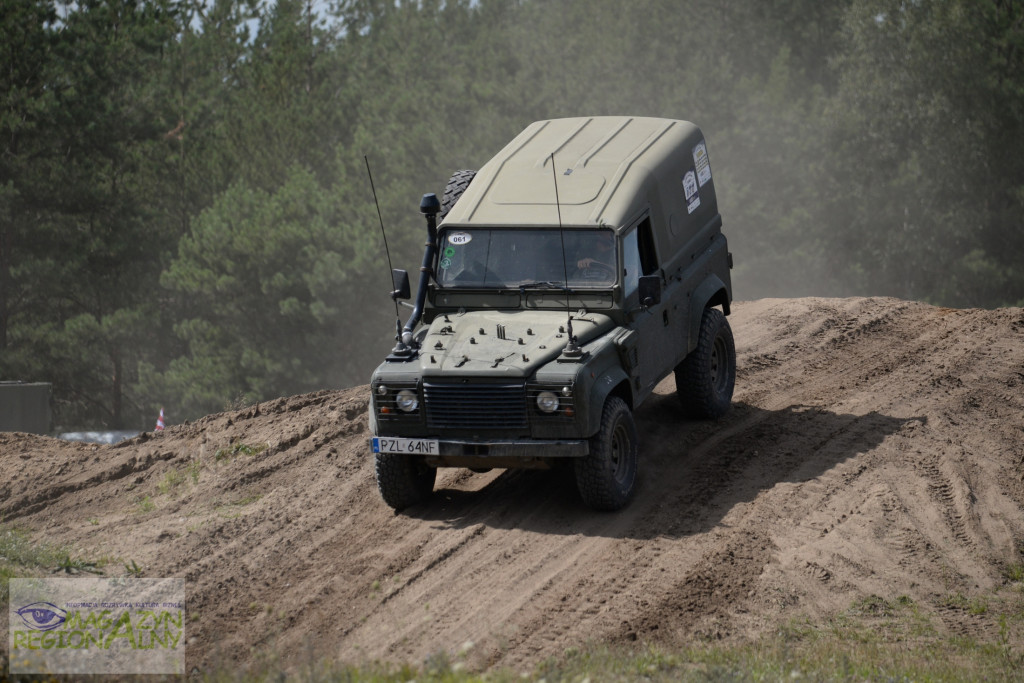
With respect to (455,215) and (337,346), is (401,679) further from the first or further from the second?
(337,346)

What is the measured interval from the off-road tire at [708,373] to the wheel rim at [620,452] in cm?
189

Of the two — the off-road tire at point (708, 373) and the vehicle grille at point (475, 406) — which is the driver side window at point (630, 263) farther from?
the vehicle grille at point (475, 406)

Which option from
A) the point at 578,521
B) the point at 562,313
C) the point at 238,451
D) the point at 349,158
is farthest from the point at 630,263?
the point at 349,158

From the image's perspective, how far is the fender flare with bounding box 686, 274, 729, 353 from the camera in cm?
1104

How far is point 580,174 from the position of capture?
34.8 ft

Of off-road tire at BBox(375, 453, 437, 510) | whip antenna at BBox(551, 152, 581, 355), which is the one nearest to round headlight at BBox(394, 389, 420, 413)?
off-road tire at BBox(375, 453, 437, 510)

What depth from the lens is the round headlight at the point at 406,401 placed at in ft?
29.6

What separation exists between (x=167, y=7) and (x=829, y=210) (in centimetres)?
2227

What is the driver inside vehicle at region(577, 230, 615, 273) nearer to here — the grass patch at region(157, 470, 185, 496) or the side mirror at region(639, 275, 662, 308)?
the side mirror at region(639, 275, 662, 308)

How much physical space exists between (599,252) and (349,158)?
26.7m

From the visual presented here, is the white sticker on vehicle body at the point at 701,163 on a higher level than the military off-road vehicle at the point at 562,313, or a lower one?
higher

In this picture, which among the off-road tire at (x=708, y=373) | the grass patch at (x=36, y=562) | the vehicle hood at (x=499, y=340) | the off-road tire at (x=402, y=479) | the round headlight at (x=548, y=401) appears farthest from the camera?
the off-road tire at (x=708, y=373)

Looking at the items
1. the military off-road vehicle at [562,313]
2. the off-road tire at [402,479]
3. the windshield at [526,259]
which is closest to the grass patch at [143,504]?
the off-road tire at [402,479]

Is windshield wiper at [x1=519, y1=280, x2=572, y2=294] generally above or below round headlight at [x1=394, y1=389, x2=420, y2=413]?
above
